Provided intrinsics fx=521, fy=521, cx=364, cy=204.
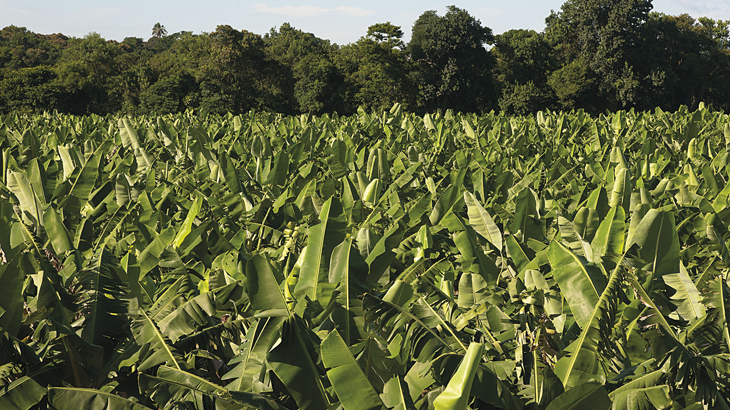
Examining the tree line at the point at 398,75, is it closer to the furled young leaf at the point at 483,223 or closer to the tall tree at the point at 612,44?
the tall tree at the point at 612,44

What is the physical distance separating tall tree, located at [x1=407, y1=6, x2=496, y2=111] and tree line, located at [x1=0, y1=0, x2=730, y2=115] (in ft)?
0.29

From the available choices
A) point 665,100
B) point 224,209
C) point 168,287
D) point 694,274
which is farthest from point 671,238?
point 665,100

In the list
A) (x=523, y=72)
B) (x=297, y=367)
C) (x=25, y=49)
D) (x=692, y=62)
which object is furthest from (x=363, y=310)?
(x=25, y=49)

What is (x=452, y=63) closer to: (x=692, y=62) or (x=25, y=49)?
(x=692, y=62)

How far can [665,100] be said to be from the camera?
50.0 m

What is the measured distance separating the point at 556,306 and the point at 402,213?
Answer: 0.88m

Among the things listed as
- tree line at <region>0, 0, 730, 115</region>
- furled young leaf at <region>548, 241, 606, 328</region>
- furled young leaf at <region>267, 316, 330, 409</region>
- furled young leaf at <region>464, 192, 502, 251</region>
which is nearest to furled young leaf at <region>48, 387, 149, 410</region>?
furled young leaf at <region>267, 316, 330, 409</region>

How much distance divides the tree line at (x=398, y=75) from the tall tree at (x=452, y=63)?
9 cm

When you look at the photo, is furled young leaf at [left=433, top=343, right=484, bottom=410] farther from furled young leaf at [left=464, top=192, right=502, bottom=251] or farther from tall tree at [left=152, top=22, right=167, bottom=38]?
tall tree at [left=152, top=22, right=167, bottom=38]

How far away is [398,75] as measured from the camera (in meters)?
44.1

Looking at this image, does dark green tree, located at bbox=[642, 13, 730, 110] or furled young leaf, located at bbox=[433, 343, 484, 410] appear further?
dark green tree, located at bbox=[642, 13, 730, 110]

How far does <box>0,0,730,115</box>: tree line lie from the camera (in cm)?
4266

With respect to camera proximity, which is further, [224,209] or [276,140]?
[276,140]

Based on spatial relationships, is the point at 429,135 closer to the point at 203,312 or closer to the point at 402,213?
the point at 402,213
